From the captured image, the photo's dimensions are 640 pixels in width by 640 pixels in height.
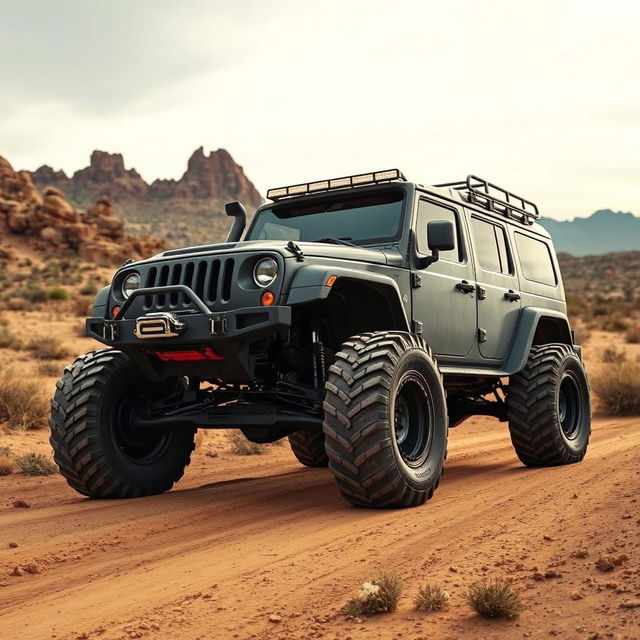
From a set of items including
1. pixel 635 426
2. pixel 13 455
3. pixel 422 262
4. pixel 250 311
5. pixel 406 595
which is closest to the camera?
pixel 406 595

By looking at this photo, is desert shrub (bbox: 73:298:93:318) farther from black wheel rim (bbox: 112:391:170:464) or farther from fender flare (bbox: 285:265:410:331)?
fender flare (bbox: 285:265:410:331)

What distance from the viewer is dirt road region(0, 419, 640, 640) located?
11.6 ft

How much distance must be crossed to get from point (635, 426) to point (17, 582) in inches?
401

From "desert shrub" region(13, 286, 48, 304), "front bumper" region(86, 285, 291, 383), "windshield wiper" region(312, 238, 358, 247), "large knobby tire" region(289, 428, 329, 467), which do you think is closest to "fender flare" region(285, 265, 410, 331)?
"front bumper" region(86, 285, 291, 383)

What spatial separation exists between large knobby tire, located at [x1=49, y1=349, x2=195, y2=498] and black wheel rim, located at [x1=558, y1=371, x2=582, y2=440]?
4344 mm

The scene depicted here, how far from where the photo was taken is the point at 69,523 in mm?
5984

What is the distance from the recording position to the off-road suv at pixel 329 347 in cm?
577

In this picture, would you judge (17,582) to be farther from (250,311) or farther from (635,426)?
(635,426)

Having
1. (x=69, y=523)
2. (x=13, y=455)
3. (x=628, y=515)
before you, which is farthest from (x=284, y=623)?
(x=13, y=455)

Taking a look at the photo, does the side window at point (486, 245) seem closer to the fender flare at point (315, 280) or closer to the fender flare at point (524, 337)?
the fender flare at point (524, 337)

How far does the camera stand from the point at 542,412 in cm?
827

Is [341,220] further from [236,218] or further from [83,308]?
[83,308]

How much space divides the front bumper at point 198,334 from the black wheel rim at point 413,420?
1.10m

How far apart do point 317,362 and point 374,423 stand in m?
0.93
